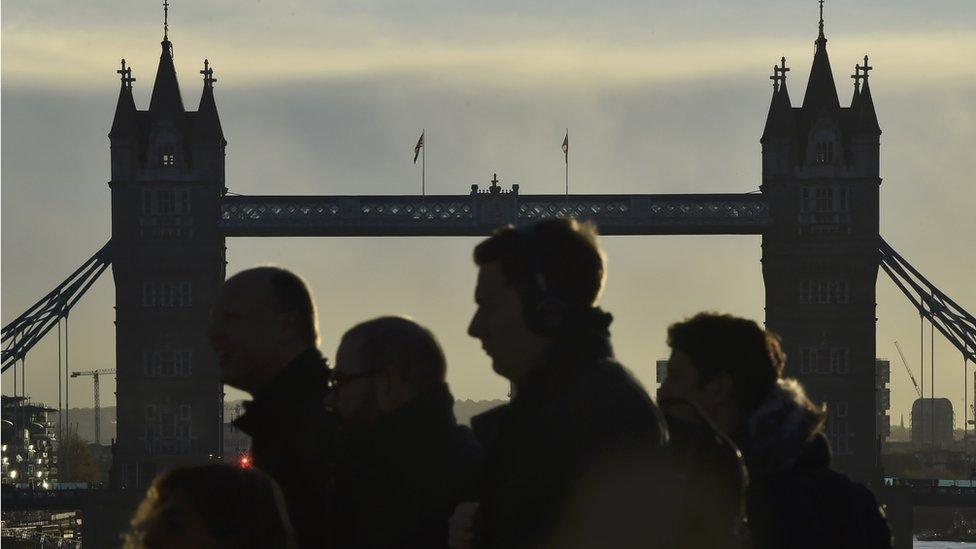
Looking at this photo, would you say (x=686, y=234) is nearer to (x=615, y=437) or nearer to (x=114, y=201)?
(x=114, y=201)

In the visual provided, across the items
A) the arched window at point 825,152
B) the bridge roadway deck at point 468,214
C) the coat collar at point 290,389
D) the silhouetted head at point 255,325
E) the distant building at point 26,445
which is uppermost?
the arched window at point 825,152

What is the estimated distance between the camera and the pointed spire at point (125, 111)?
68.4 meters

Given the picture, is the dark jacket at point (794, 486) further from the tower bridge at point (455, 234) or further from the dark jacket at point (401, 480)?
the tower bridge at point (455, 234)

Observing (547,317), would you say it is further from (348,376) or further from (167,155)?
(167,155)

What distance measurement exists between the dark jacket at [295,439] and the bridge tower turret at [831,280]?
59.0 metres

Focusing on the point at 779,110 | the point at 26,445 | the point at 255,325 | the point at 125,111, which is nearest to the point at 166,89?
the point at 125,111

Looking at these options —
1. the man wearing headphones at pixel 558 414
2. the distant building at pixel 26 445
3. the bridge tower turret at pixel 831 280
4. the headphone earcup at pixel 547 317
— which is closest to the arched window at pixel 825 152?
the bridge tower turret at pixel 831 280

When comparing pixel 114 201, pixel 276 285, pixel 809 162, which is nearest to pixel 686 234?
pixel 809 162

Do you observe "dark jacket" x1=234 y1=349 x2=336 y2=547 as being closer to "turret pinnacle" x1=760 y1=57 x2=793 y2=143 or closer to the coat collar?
the coat collar

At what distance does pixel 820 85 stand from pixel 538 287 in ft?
211

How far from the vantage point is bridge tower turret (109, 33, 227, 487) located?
66312 millimetres

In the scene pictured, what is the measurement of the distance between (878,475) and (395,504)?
59.6 meters

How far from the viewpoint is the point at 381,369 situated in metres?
7.30

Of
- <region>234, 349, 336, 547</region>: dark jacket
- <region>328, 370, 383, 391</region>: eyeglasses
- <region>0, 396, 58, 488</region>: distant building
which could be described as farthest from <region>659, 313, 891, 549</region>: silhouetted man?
<region>0, 396, 58, 488</region>: distant building
